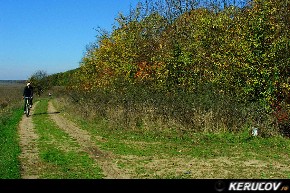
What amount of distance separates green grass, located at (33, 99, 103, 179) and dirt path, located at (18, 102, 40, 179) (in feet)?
0.68

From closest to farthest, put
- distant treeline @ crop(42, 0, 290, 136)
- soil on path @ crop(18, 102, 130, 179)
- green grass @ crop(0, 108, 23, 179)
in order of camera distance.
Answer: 1. green grass @ crop(0, 108, 23, 179)
2. soil on path @ crop(18, 102, 130, 179)
3. distant treeline @ crop(42, 0, 290, 136)

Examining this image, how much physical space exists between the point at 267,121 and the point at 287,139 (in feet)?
3.66

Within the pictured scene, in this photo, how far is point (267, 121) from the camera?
15734mm

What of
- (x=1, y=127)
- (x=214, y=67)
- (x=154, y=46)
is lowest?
(x=1, y=127)

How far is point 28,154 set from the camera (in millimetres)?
12266

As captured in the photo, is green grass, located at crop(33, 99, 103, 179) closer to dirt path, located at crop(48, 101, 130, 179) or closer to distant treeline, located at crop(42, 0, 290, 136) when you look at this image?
dirt path, located at crop(48, 101, 130, 179)

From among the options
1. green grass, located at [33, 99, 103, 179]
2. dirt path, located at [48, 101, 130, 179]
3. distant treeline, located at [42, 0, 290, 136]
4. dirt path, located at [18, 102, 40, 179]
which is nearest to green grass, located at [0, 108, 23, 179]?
dirt path, located at [18, 102, 40, 179]

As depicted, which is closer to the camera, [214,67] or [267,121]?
[267,121]

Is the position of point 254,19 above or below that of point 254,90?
above

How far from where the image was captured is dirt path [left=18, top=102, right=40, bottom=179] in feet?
31.8

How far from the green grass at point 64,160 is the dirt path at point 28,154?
0.21 meters

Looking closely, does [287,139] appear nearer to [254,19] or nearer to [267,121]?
[267,121]

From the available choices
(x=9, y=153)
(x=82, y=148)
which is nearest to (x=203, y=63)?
(x=82, y=148)
